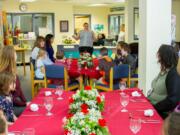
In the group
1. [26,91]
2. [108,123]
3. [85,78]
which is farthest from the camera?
[26,91]

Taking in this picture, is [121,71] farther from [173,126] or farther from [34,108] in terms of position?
[173,126]

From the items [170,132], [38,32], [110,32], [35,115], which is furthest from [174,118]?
[110,32]

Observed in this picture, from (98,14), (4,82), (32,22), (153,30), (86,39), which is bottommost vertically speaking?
(4,82)

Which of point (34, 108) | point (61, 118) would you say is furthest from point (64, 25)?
point (61, 118)

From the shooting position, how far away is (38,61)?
675cm

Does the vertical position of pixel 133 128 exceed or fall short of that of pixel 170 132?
it falls short

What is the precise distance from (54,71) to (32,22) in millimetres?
8717

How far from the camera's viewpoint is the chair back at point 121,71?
5805mm

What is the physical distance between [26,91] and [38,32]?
687 centimetres

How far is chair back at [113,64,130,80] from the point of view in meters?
5.81

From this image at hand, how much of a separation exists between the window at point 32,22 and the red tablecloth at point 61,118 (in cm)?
1079

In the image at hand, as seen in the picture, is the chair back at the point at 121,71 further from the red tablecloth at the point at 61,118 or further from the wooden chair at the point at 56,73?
the red tablecloth at the point at 61,118

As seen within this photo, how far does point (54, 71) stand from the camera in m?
5.85

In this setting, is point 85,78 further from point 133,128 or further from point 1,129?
point 1,129
